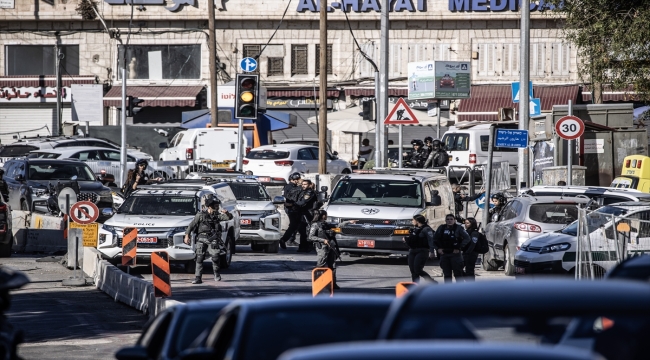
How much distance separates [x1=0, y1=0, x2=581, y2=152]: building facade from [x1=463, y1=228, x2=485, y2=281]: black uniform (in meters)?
31.9

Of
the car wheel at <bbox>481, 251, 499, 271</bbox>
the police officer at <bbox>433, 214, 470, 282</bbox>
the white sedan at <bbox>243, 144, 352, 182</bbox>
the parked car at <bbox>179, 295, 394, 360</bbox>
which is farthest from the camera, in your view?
the white sedan at <bbox>243, 144, 352, 182</bbox>

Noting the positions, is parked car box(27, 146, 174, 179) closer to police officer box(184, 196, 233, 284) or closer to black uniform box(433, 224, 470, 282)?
police officer box(184, 196, 233, 284)

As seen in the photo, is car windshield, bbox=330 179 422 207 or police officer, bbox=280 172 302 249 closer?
car windshield, bbox=330 179 422 207

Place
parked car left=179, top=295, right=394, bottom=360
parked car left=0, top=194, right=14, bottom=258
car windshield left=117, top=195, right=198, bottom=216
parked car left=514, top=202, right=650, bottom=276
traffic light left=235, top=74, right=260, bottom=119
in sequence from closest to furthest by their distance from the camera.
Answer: parked car left=179, top=295, right=394, bottom=360 → parked car left=514, top=202, right=650, bottom=276 → car windshield left=117, top=195, right=198, bottom=216 → parked car left=0, top=194, right=14, bottom=258 → traffic light left=235, top=74, right=260, bottom=119

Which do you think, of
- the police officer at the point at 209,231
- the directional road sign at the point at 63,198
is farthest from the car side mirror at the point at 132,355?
the directional road sign at the point at 63,198

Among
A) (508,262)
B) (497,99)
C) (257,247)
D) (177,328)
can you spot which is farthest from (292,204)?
(497,99)

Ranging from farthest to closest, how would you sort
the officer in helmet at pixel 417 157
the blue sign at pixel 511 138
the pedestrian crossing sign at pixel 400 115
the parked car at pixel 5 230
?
1. the officer in helmet at pixel 417 157
2. the pedestrian crossing sign at pixel 400 115
3. the blue sign at pixel 511 138
4. the parked car at pixel 5 230

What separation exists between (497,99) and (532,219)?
2994 cm

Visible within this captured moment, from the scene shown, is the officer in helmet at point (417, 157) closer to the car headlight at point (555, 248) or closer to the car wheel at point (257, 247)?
the car wheel at point (257, 247)

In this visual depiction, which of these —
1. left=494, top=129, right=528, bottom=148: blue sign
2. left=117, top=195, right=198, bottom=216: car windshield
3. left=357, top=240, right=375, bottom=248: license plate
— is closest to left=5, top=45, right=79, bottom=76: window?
left=117, top=195, right=198, bottom=216: car windshield

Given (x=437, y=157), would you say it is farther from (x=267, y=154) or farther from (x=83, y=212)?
(x=83, y=212)

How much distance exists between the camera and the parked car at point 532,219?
2044 cm

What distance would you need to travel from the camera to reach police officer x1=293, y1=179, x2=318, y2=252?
25.7 meters

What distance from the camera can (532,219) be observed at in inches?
811
